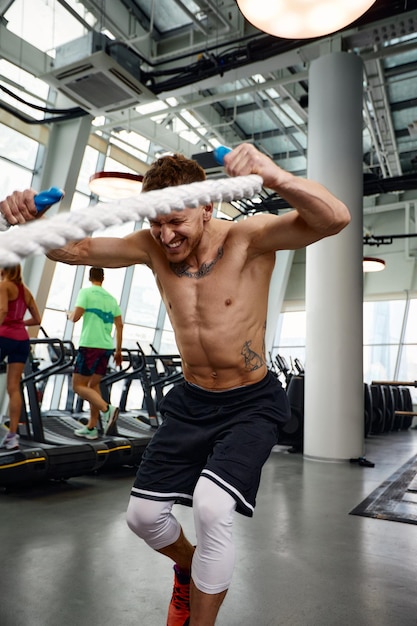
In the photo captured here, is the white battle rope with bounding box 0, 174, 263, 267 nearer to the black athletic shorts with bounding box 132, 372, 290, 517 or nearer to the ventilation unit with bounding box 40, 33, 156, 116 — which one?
the black athletic shorts with bounding box 132, 372, 290, 517

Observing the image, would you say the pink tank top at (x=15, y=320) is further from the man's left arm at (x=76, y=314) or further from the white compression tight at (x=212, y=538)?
the white compression tight at (x=212, y=538)

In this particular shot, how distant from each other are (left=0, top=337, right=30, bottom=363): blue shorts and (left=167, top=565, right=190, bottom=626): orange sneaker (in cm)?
259

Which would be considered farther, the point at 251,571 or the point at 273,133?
the point at 273,133

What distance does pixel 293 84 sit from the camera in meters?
8.14

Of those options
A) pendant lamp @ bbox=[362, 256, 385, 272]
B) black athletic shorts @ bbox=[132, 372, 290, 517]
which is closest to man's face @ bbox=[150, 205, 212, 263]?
black athletic shorts @ bbox=[132, 372, 290, 517]

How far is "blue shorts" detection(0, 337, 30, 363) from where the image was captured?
3.82 meters

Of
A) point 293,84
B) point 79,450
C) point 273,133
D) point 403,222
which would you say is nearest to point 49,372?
point 79,450

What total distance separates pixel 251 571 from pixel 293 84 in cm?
758

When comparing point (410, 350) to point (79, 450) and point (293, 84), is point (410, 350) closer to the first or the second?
point (293, 84)

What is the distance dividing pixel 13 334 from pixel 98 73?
291 centimetres

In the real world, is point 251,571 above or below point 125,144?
below

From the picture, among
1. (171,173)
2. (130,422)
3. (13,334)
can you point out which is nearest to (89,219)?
(171,173)

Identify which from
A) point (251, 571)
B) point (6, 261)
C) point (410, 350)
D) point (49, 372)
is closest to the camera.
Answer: point (6, 261)

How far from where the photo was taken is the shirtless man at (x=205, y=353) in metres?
1.55
